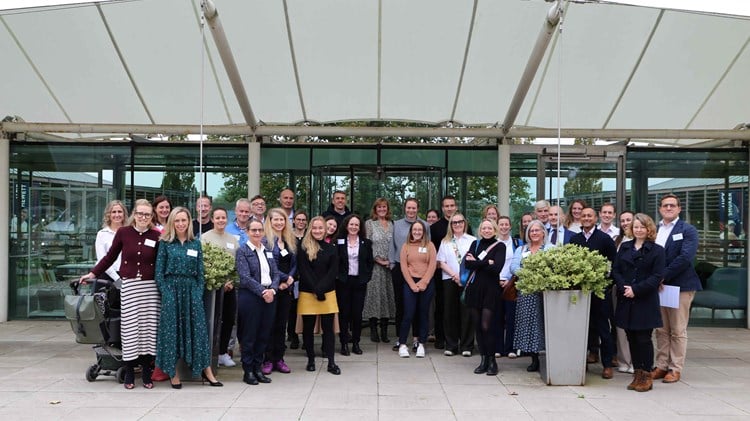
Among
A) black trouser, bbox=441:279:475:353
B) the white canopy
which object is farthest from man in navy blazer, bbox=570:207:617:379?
the white canopy

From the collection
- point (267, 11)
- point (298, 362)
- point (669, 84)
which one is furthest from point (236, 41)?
point (669, 84)

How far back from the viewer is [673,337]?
21.2 ft

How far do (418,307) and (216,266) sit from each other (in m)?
2.59

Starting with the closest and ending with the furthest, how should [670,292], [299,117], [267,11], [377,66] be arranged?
1. [670,292]
2. [267,11]
3. [377,66]
4. [299,117]

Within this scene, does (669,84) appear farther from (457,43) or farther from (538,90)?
(457,43)

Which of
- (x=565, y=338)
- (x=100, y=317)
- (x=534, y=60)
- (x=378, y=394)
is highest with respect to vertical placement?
(x=534, y=60)

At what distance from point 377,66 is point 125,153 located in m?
4.54

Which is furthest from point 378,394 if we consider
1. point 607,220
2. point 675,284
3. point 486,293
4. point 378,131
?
point 378,131

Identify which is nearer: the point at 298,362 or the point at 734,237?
the point at 298,362

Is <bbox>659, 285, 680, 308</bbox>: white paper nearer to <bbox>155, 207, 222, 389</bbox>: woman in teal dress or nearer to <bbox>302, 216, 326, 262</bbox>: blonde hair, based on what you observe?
<bbox>302, 216, 326, 262</bbox>: blonde hair

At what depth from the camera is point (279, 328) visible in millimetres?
6562

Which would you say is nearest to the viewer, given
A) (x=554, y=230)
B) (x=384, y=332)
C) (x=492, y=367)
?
(x=492, y=367)

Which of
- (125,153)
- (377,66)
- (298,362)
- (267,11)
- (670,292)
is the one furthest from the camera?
(125,153)

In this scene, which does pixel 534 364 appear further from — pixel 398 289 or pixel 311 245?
pixel 311 245
